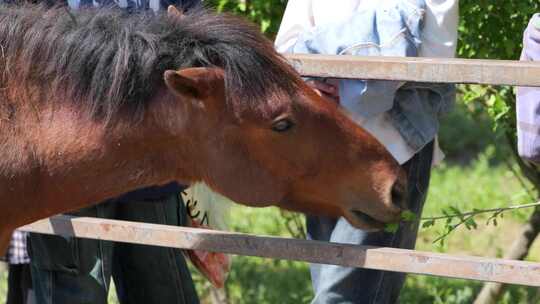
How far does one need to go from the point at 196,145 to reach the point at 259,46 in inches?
13.8

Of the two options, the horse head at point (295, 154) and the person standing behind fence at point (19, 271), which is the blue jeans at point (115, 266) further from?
the horse head at point (295, 154)

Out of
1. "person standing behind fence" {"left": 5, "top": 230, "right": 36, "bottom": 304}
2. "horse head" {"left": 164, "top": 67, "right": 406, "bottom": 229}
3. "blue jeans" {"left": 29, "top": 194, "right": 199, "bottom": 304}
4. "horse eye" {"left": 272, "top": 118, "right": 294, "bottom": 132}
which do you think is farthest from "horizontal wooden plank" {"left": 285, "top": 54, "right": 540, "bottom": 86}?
"person standing behind fence" {"left": 5, "top": 230, "right": 36, "bottom": 304}

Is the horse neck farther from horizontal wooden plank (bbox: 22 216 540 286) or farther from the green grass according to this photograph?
the green grass

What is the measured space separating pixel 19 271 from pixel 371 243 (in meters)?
2.06

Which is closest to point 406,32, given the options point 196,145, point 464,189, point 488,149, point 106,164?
point 196,145

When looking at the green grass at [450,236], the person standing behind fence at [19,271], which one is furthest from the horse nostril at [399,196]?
the person standing behind fence at [19,271]

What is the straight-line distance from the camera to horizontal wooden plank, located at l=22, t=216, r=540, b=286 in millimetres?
3139

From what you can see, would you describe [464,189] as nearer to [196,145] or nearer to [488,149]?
[488,149]

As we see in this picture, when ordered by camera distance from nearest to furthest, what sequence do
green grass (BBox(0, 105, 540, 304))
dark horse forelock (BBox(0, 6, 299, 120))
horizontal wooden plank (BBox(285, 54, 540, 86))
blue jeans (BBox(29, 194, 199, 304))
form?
horizontal wooden plank (BBox(285, 54, 540, 86))
dark horse forelock (BBox(0, 6, 299, 120))
blue jeans (BBox(29, 194, 199, 304))
green grass (BBox(0, 105, 540, 304))

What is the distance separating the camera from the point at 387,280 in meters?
3.76

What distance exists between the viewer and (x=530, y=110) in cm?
330

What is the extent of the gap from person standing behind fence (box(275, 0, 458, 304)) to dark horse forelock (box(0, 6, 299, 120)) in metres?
0.35

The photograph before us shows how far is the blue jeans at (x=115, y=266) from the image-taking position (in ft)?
13.3

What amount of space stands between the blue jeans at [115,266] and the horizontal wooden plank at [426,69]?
101 centimetres
